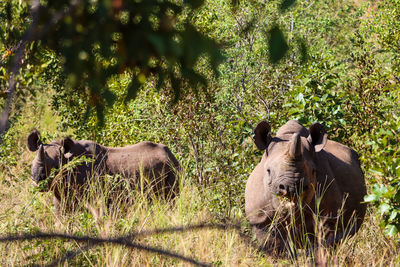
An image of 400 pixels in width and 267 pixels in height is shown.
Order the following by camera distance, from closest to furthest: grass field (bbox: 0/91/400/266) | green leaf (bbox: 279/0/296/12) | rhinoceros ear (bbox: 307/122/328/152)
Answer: green leaf (bbox: 279/0/296/12) → grass field (bbox: 0/91/400/266) → rhinoceros ear (bbox: 307/122/328/152)

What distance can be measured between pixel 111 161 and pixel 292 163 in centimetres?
320

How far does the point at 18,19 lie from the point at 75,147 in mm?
4122

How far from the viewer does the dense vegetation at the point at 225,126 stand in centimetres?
454

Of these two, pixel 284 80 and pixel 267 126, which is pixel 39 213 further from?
pixel 284 80

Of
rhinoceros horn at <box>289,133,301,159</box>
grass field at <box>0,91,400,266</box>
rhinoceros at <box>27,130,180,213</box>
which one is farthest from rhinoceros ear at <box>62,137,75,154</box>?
rhinoceros horn at <box>289,133,301,159</box>

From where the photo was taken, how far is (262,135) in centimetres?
565

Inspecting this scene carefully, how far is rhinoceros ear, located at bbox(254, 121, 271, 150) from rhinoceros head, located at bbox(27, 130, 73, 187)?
2.40 meters

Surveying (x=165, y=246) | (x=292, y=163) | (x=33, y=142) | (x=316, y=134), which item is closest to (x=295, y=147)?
(x=292, y=163)

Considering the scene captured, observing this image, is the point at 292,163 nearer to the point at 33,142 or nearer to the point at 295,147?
the point at 295,147

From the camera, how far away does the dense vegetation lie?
14.9 ft

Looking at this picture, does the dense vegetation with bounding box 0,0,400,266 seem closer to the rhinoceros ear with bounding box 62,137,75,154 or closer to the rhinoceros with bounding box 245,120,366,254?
the rhinoceros with bounding box 245,120,366,254

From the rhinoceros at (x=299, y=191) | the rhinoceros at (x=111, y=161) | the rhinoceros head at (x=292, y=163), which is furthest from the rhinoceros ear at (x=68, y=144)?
the rhinoceros head at (x=292, y=163)

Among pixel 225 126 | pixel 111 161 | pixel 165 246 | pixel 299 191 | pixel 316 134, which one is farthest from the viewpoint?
pixel 225 126

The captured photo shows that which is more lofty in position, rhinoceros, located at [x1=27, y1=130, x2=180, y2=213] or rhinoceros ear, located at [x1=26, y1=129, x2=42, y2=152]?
rhinoceros ear, located at [x1=26, y1=129, x2=42, y2=152]
